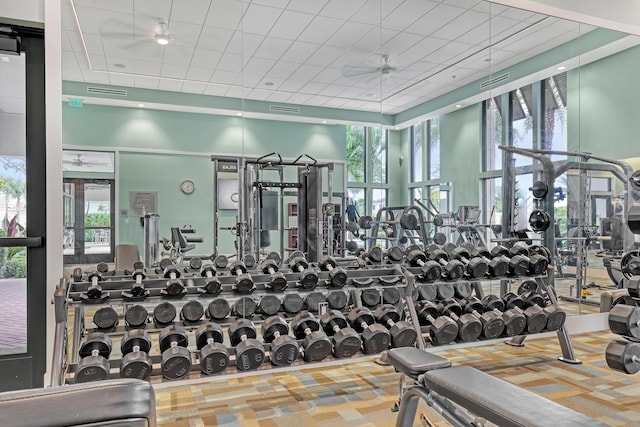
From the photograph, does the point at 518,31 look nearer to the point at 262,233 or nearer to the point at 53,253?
the point at 262,233

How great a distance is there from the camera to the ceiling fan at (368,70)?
4156 mm

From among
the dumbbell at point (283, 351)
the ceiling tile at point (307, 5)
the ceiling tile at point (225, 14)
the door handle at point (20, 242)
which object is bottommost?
the dumbbell at point (283, 351)

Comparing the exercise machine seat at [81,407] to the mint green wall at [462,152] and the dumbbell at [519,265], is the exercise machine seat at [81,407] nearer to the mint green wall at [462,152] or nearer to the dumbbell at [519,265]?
the dumbbell at [519,265]

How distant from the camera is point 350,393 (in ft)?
8.51

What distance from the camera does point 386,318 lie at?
2.86m

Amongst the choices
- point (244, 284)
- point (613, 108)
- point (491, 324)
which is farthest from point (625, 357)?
point (613, 108)

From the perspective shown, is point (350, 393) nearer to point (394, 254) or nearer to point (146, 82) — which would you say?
point (394, 254)

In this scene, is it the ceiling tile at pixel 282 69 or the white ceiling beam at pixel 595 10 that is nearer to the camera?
the white ceiling beam at pixel 595 10

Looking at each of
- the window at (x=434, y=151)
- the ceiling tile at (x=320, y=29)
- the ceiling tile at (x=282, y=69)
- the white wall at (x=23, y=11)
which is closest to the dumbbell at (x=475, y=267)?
the window at (x=434, y=151)

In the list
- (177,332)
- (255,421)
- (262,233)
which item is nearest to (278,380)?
(255,421)

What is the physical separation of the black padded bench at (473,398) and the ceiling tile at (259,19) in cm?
332

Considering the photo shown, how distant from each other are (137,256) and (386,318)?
6.47 ft

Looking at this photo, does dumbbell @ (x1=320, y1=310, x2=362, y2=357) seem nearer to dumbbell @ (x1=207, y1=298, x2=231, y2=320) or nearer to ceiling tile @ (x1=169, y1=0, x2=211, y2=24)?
dumbbell @ (x1=207, y1=298, x2=231, y2=320)

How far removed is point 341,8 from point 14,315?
3.53 m
